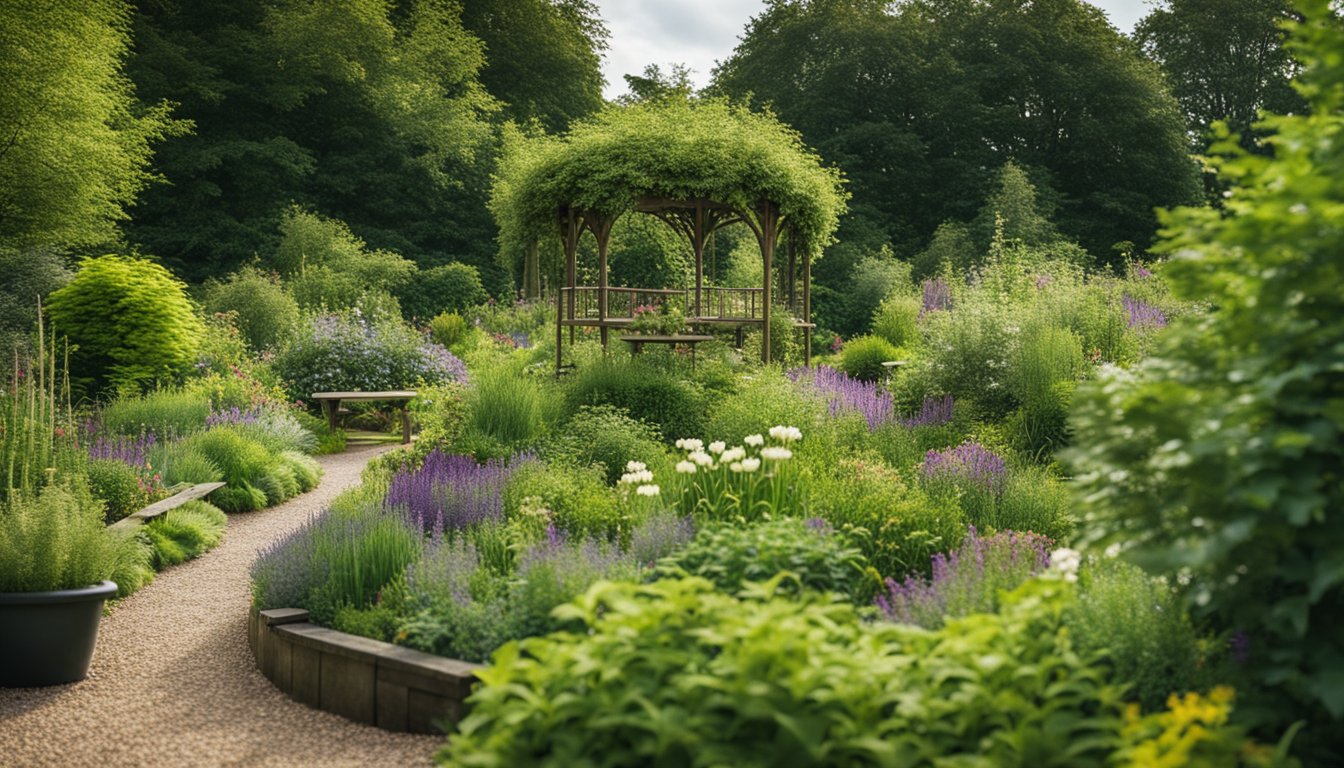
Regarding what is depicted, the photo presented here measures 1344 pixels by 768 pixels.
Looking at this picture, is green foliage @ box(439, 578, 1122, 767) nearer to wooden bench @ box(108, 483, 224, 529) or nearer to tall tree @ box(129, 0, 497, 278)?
wooden bench @ box(108, 483, 224, 529)

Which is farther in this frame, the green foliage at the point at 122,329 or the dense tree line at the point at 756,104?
the dense tree line at the point at 756,104

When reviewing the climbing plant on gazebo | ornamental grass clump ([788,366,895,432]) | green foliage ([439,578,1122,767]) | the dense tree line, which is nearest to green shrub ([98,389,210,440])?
the climbing plant on gazebo

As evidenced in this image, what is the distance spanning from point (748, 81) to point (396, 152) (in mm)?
11430

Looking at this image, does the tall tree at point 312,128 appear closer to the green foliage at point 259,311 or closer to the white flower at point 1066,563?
the green foliage at point 259,311

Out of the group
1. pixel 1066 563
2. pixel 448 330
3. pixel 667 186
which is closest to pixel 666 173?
pixel 667 186

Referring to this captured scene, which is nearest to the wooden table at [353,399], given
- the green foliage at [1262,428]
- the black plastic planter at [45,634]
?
the black plastic planter at [45,634]

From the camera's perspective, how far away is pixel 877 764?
8.54 feet

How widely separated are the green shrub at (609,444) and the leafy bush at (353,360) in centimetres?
682

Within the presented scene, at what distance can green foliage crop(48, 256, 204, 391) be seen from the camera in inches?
454

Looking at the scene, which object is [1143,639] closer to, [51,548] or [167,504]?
[51,548]

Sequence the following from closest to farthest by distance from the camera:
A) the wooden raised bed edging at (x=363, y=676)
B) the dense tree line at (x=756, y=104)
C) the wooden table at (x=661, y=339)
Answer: the wooden raised bed edging at (x=363, y=676)
the wooden table at (x=661, y=339)
the dense tree line at (x=756, y=104)

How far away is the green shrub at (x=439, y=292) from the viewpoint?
24769 millimetres

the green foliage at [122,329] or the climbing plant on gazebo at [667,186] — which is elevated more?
the climbing plant on gazebo at [667,186]

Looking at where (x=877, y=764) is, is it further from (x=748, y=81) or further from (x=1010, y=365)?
(x=748, y=81)
